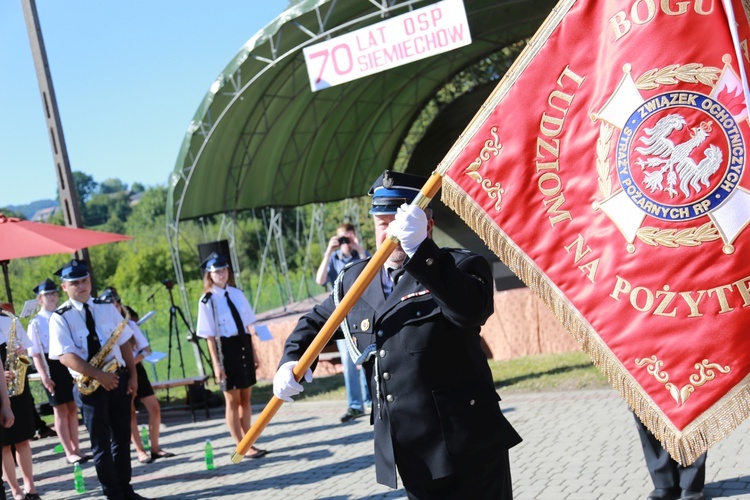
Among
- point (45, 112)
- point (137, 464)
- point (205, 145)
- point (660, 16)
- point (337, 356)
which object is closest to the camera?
point (660, 16)

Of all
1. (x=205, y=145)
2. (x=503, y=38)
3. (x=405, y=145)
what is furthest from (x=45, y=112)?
(x=405, y=145)

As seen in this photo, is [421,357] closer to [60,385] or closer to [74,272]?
[74,272]

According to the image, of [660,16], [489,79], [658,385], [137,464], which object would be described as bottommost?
[137,464]

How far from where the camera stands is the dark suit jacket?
3732mm

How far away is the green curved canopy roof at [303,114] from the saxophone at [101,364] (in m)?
6.79

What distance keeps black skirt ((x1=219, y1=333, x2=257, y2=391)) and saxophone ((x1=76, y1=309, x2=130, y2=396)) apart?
1549 millimetres

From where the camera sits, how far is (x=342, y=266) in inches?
416

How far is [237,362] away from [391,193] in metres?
5.55

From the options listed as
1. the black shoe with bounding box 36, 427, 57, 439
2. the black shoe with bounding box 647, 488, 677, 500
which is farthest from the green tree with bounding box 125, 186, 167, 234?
the black shoe with bounding box 647, 488, 677, 500

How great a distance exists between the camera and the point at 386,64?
40.1 ft

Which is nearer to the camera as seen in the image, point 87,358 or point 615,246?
point 615,246

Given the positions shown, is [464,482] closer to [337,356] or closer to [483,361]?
[483,361]

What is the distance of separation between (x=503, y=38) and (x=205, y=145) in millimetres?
8937

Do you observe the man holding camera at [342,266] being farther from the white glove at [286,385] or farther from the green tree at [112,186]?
the green tree at [112,186]
